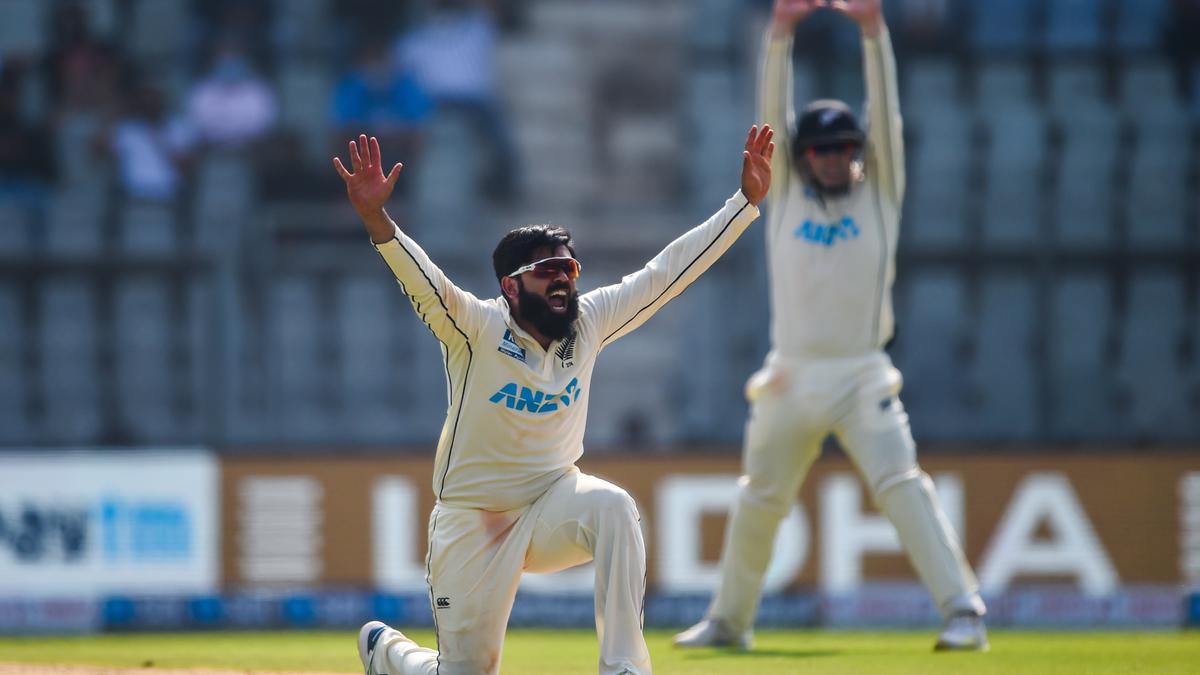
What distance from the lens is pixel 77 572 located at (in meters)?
9.17

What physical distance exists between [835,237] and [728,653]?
1476 mm

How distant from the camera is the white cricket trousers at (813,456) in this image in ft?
19.3

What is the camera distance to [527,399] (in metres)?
4.61

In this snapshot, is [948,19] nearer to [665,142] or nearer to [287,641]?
[665,142]

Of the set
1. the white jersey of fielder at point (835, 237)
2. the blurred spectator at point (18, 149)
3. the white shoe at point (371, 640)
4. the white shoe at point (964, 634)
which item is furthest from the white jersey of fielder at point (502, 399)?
the blurred spectator at point (18, 149)

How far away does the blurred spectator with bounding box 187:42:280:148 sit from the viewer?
11.3m

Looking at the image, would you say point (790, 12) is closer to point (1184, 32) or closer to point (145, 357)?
point (145, 357)

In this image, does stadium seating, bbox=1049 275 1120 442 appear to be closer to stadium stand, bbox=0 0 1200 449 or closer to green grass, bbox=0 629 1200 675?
stadium stand, bbox=0 0 1200 449

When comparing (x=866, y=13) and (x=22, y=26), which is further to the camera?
(x=22, y=26)

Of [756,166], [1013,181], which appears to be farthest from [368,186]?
[1013,181]

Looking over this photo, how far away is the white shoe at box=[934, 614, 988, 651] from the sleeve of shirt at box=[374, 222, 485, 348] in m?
2.14

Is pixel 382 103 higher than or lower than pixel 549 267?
higher

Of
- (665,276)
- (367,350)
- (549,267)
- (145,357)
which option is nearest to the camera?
(549,267)

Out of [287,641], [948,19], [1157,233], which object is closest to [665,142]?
[948,19]
